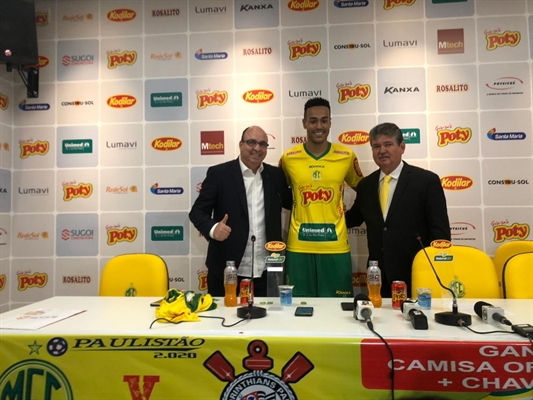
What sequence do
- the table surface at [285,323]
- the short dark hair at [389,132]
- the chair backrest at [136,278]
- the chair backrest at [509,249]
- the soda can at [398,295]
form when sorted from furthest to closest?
the chair backrest at [509,249]
the short dark hair at [389,132]
the chair backrest at [136,278]
the soda can at [398,295]
the table surface at [285,323]

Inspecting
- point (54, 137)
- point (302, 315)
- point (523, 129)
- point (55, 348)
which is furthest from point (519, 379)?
point (54, 137)

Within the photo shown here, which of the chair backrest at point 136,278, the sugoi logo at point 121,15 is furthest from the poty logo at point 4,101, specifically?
the chair backrest at point 136,278

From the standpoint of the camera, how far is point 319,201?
2.62m

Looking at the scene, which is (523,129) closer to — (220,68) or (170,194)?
(220,68)

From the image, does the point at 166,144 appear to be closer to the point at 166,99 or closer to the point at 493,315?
the point at 166,99

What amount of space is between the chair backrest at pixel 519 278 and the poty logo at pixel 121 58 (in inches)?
134

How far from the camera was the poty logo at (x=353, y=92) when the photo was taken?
3.16 meters

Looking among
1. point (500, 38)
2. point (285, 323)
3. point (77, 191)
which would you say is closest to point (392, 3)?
point (500, 38)

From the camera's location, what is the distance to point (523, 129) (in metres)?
3.05

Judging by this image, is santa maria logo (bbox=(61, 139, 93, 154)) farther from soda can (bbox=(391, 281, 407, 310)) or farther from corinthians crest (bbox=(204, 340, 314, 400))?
soda can (bbox=(391, 281, 407, 310))

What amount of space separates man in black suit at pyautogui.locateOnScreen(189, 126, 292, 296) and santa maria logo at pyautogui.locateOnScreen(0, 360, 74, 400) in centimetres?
124

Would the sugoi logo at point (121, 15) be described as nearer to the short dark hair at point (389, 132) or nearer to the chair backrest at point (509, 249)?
the short dark hair at point (389, 132)

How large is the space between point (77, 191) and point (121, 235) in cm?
60

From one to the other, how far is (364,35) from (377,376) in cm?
286
